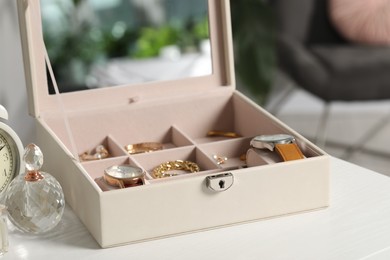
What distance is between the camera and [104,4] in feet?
12.5

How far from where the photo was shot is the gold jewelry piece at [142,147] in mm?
1646

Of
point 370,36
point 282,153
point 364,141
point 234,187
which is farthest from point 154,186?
point 364,141

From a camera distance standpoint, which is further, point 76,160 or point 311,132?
point 311,132

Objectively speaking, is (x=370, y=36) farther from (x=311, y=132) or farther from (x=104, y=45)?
(x=104, y=45)

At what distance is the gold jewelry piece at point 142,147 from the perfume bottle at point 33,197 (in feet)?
0.99

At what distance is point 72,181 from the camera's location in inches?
56.6

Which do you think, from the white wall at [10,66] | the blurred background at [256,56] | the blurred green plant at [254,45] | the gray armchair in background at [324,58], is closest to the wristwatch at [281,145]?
the blurred background at [256,56]

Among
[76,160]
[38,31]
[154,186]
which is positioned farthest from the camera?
A: [38,31]

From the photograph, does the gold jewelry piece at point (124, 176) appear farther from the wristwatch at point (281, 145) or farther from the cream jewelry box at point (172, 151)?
the wristwatch at point (281, 145)

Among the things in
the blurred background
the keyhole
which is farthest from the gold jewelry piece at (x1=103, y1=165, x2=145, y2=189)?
the blurred background

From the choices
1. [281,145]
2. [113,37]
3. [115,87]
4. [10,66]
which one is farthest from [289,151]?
[113,37]

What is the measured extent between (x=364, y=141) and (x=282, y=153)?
7.55ft

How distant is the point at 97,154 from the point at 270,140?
32 cm

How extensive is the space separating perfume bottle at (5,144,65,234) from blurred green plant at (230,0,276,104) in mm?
2002
